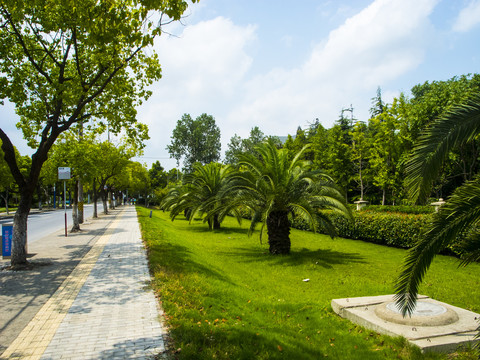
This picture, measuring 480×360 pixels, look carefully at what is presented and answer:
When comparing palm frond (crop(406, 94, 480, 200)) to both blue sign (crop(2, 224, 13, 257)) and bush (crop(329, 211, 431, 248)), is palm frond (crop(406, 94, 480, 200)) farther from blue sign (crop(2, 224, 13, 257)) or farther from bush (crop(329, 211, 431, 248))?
blue sign (crop(2, 224, 13, 257))

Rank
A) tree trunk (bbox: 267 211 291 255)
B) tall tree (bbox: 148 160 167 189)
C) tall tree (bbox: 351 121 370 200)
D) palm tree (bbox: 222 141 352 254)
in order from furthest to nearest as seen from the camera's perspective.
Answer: tall tree (bbox: 148 160 167 189) < tall tree (bbox: 351 121 370 200) < tree trunk (bbox: 267 211 291 255) < palm tree (bbox: 222 141 352 254)

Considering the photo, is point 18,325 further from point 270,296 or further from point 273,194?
point 273,194

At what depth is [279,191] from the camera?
39.3 ft

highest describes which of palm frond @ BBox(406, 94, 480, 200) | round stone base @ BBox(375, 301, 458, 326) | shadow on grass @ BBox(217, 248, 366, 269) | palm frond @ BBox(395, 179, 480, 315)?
palm frond @ BBox(406, 94, 480, 200)

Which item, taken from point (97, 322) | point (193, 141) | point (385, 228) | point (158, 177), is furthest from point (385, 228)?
point (158, 177)

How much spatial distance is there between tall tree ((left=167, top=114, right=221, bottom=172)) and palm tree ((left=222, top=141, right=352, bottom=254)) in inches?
2056

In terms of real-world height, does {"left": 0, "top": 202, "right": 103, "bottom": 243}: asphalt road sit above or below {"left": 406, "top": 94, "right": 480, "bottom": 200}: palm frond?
below

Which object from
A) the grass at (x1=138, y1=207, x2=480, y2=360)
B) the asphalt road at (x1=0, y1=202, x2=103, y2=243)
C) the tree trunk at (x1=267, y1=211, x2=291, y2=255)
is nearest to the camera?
the grass at (x1=138, y1=207, x2=480, y2=360)

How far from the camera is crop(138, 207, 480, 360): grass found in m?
4.65

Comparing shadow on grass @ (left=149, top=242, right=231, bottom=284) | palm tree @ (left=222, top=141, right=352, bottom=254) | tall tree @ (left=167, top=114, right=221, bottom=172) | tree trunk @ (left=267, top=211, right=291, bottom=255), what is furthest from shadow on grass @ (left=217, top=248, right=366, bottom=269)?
tall tree @ (left=167, top=114, right=221, bottom=172)

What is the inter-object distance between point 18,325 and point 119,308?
146 cm

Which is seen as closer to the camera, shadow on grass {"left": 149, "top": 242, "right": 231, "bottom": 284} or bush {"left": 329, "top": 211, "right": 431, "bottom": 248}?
shadow on grass {"left": 149, "top": 242, "right": 231, "bottom": 284}

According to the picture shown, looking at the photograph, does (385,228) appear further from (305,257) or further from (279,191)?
(279,191)

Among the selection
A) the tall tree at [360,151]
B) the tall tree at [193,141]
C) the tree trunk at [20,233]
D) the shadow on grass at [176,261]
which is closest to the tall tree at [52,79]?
the tree trunk at [20,233]
